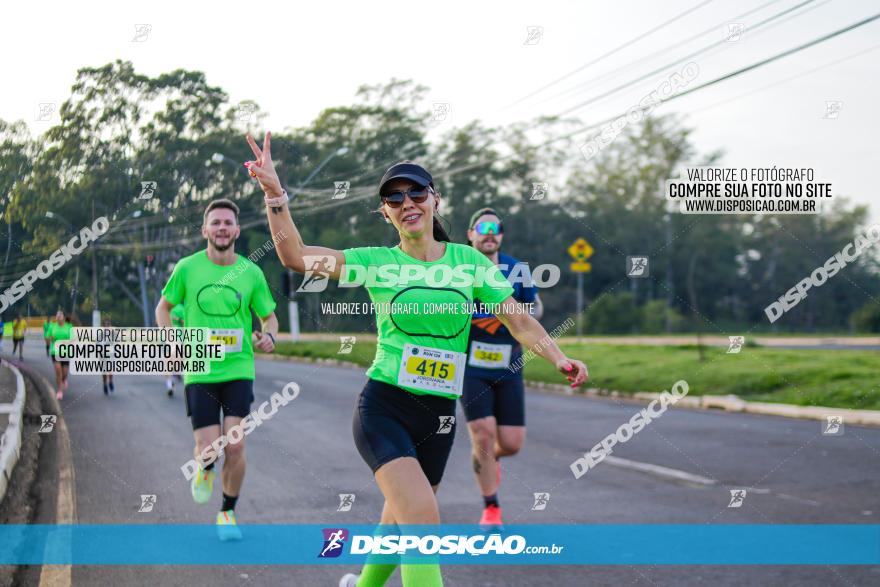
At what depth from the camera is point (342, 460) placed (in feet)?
32.3

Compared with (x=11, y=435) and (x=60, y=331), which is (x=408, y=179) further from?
(x=60, y=331)

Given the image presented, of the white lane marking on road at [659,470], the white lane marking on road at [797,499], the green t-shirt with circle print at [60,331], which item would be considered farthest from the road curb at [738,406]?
the green t-shirt with circle print at [60,331]

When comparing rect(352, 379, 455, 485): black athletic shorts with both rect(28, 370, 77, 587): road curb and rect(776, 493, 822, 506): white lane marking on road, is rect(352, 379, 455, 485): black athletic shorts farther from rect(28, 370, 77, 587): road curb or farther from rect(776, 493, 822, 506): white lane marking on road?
rect(776, 493, 822, 506): white lane marking on road

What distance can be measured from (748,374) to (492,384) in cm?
1211

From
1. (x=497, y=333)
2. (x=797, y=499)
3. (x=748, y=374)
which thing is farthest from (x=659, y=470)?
(x=748, y=374)

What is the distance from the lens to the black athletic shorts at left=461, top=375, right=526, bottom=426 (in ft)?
21.8

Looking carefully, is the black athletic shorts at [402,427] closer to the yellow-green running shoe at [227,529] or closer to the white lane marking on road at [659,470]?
the yellow-green running shoe at [227,529]

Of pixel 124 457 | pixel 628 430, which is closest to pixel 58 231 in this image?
pixel 124 457

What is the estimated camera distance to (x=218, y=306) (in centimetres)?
644

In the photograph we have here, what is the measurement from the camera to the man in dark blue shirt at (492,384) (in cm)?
663

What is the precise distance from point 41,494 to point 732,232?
2531 inches

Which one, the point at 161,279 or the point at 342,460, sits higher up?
the point at 161,279

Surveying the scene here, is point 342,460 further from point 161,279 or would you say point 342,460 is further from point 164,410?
point 164,410

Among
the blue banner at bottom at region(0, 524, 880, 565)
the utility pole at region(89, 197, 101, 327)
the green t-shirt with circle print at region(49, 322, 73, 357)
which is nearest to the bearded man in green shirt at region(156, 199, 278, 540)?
the blue banner at bottom at region(0, 524, 880, 565)
